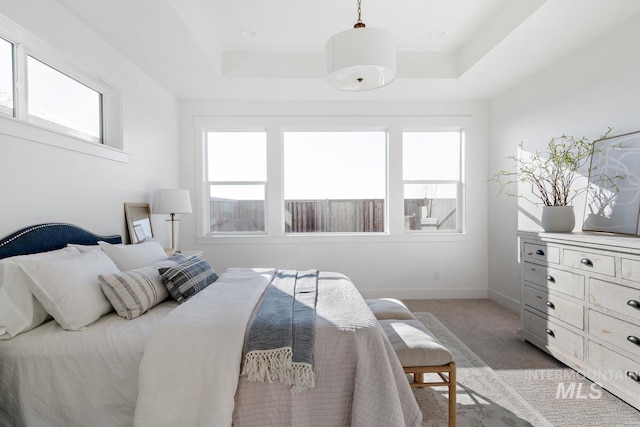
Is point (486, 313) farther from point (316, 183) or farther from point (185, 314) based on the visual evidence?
point (185, 314)

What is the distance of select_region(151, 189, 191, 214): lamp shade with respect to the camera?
3375 mm

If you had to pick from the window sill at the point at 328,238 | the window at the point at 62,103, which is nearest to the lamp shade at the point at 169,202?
the window at the point at 62,103

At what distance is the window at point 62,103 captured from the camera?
7.28ft

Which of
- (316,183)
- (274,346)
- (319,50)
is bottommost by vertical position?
(274,346)

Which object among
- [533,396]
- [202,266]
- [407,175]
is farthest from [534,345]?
[202,266]

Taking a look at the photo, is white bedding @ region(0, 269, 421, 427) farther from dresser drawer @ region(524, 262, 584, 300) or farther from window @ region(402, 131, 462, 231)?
window @ region(402, 131, 462, 231)

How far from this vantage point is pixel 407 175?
15.0 feet

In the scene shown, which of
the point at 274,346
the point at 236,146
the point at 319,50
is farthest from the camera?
the point at 236,146

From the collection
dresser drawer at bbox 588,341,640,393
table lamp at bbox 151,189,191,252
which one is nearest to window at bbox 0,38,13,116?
table lamp at bbox 151,189,191,252

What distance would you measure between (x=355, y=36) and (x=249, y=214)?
317 centimetres

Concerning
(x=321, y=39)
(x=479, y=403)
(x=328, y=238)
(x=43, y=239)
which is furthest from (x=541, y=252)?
(x=43, y=239)

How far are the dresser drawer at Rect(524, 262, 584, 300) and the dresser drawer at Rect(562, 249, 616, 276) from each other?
0.27ft

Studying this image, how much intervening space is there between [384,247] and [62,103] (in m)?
3.70

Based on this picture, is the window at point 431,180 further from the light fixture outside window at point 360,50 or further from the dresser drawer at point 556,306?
the light fixture outside window at point 360,50
